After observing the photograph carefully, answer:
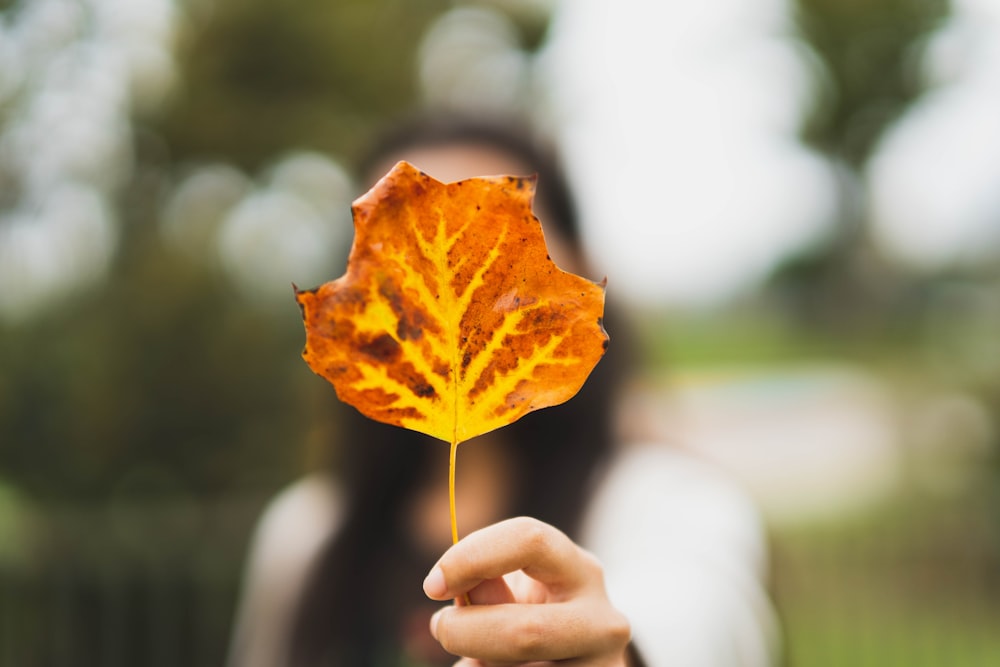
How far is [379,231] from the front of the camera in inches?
21.8

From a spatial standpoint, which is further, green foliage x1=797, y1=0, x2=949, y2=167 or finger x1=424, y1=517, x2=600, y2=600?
green foliage x1=797, y1=0, x2=949, y2=167

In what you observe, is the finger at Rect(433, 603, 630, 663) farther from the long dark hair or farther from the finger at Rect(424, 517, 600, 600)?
the long dark hair

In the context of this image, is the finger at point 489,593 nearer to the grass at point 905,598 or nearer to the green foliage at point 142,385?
the green foliage at point 142,385

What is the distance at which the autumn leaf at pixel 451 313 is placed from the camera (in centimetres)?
56

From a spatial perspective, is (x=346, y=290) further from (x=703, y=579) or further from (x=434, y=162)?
Result: (x=434, y=162)

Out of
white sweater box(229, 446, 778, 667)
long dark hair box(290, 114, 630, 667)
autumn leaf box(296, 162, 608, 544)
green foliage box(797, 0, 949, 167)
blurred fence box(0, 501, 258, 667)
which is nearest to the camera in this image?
autumn leaf box(296, 162, 608, 544)

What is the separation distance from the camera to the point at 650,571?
46.6 inches

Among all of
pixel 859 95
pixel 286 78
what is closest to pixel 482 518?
pixel 286 78

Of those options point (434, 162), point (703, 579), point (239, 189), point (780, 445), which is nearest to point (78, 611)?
point (239, 189)

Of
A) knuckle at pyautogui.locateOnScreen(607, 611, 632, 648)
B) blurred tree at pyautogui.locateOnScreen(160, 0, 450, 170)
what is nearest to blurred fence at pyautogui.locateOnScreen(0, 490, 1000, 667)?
blurred tree at pyautogui.locateOnScreen(160, 0, 450, 170)

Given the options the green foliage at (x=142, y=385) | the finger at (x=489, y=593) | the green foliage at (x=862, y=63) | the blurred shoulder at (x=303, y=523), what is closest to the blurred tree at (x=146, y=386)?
the green foliage at (x=142, y=385)

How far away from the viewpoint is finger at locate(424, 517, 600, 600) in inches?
22.4

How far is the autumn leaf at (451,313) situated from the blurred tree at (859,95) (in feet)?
39.9

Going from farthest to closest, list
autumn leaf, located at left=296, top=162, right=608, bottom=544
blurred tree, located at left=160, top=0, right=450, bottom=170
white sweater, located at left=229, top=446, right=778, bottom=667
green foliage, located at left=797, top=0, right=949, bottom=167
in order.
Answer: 1. green foliage, located at left=797, top=0, right=949, bottom=167
2. blurred tree, located at left=160, top=0, right=450, bottom=170
3. white sweater, located at left=229, top=446, right=778, bottom=667
4. autumn leaf, located at left=296, top=162, right=608, bottom=544
